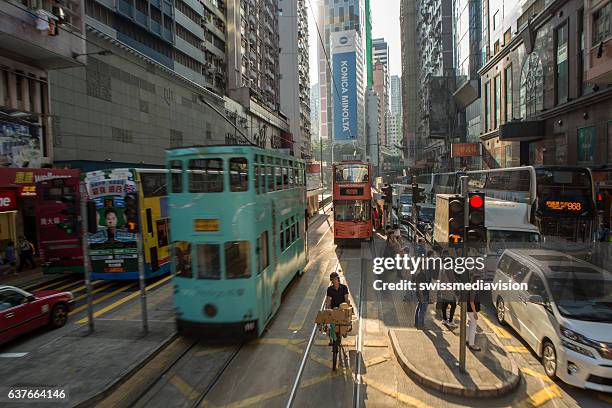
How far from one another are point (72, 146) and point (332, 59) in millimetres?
110015

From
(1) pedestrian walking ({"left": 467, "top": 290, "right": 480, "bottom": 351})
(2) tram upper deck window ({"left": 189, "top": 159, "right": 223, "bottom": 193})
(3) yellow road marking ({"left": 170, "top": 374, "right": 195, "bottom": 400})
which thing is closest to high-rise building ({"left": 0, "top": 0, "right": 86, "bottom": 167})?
(2) tram upper deck window ({"left": 189, "top": 159, "right": 223, "bottom": 193})

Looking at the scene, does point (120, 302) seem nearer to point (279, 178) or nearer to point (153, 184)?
point (153, 184)

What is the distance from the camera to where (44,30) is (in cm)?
1761

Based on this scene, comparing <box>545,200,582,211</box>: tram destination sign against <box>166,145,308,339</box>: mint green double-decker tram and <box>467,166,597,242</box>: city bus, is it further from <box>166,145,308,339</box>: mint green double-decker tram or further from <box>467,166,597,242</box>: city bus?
<box>166,145,308,339</box>: mint green double-decker tram

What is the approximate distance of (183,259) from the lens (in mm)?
8703

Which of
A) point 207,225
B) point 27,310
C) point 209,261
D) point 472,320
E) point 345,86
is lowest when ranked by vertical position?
point 472,320

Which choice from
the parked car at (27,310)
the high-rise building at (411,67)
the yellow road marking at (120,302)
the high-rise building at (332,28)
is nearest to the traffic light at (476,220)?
the parked car at (27,310)

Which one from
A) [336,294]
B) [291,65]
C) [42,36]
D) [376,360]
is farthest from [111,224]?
[291,65]

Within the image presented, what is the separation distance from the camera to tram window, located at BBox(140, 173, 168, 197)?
47.3ft

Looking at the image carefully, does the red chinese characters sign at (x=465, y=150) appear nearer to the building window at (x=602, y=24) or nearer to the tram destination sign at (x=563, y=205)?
the building window at (x=602, y=24)

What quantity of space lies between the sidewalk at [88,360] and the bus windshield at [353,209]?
1272 centimetres

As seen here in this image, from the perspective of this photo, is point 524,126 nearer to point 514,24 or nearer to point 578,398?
point 514,24

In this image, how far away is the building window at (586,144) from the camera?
22.8 m

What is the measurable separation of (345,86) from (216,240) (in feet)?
382
